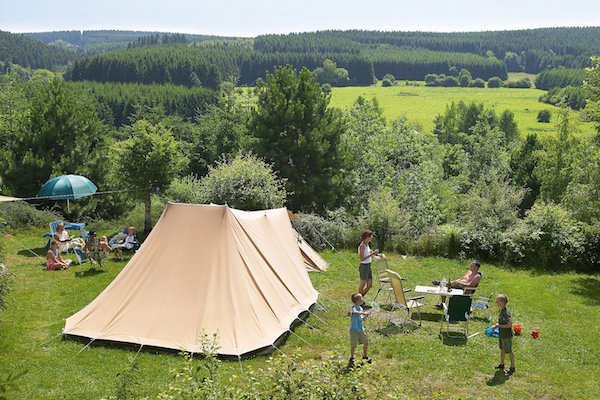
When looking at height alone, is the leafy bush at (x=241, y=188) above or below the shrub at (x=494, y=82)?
below

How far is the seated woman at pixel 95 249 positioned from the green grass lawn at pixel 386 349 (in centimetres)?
43

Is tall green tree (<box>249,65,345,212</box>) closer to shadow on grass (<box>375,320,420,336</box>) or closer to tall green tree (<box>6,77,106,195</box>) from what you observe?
tall green tree (<box>6,77,106,195</box>)

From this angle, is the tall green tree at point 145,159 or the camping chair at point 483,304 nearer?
the camping chair at point 483,304

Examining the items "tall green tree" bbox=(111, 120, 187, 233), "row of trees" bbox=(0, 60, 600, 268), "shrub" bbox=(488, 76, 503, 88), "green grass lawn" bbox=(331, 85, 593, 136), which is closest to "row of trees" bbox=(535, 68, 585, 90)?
"green grass lawn" bbox=(331, 85, 593, 136)

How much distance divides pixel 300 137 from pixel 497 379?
15.6 metres

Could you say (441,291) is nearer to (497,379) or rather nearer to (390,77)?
(497,379)

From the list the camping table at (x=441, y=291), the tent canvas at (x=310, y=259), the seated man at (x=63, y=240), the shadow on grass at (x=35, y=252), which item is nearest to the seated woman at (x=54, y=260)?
the seated man at (x=63, y=240)

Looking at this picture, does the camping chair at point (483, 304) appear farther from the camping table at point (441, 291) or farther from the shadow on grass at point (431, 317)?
the shadow on grass at point (431, 317)

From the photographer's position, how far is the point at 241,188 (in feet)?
55.1

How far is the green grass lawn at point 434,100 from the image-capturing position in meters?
96.1

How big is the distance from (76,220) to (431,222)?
13.8 metres

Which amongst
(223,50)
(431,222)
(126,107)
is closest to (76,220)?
(431,222)

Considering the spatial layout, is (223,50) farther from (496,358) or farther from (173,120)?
(496,358)

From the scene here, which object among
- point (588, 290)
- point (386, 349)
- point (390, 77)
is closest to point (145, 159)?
point (386, 349)
